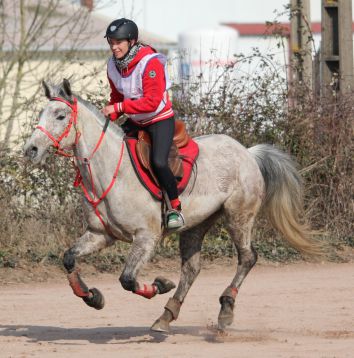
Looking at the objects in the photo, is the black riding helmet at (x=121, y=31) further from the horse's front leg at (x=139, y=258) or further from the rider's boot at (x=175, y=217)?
the horse's front leg at (x=139, y=258)

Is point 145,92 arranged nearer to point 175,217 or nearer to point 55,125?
point 55,125

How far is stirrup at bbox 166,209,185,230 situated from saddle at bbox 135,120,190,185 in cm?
27

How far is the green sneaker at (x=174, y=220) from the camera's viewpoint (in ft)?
28.5

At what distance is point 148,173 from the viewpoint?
28.6ft

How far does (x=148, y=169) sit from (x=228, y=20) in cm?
3543

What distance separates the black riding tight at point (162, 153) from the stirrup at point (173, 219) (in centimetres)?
12

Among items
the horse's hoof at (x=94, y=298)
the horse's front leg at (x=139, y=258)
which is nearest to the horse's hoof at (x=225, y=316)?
the horse's front leg at (x=139, y=258)

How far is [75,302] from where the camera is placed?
10.9 meters

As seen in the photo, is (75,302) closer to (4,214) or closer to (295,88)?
(4,214)

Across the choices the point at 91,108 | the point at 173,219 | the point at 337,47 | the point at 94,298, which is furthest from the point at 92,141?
the point at 337,47

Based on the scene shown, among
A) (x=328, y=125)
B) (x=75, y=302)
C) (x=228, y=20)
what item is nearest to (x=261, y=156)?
(x=75, y=302)

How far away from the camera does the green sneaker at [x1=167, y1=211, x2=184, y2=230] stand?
868 cm

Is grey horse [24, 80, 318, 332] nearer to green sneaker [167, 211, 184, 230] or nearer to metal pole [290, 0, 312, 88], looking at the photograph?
green sneaker [167, 211, 184, 230]

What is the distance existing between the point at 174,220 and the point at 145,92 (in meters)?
1.07
